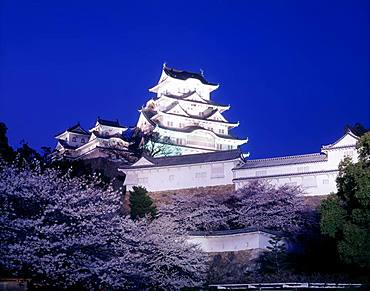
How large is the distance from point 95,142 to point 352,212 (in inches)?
1532

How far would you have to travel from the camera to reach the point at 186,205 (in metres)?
33.5

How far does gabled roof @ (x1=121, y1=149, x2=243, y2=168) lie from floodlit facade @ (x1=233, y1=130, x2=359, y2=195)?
126cm

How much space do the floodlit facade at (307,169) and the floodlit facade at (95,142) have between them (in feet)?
54.4

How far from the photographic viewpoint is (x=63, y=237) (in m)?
16.2

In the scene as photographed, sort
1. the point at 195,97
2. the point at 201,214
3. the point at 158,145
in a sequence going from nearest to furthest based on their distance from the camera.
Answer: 1. the point at 201,214
2. the point at 158,145
3. the point at 195,97

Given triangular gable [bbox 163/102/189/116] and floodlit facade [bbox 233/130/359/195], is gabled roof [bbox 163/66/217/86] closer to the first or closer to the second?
triangular gable [bbox 163/102/189/116]

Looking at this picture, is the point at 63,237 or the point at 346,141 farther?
the point at 346,141

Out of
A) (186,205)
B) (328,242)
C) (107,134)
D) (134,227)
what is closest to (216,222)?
(186,205)

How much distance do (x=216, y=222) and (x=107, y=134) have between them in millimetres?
28450

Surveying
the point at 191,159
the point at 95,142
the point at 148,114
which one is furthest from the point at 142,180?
the point at 148,114

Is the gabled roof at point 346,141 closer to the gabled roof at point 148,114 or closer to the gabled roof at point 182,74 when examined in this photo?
the gabled roof at point 148,114

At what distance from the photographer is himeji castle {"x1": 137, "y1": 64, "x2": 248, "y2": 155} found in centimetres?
5281

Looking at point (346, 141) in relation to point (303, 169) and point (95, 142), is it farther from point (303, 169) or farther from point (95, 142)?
point (95, 142)

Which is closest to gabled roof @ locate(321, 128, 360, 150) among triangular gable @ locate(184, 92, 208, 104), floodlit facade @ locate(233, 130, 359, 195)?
floodlit facade @ locate(233, 130, 359, 195)
